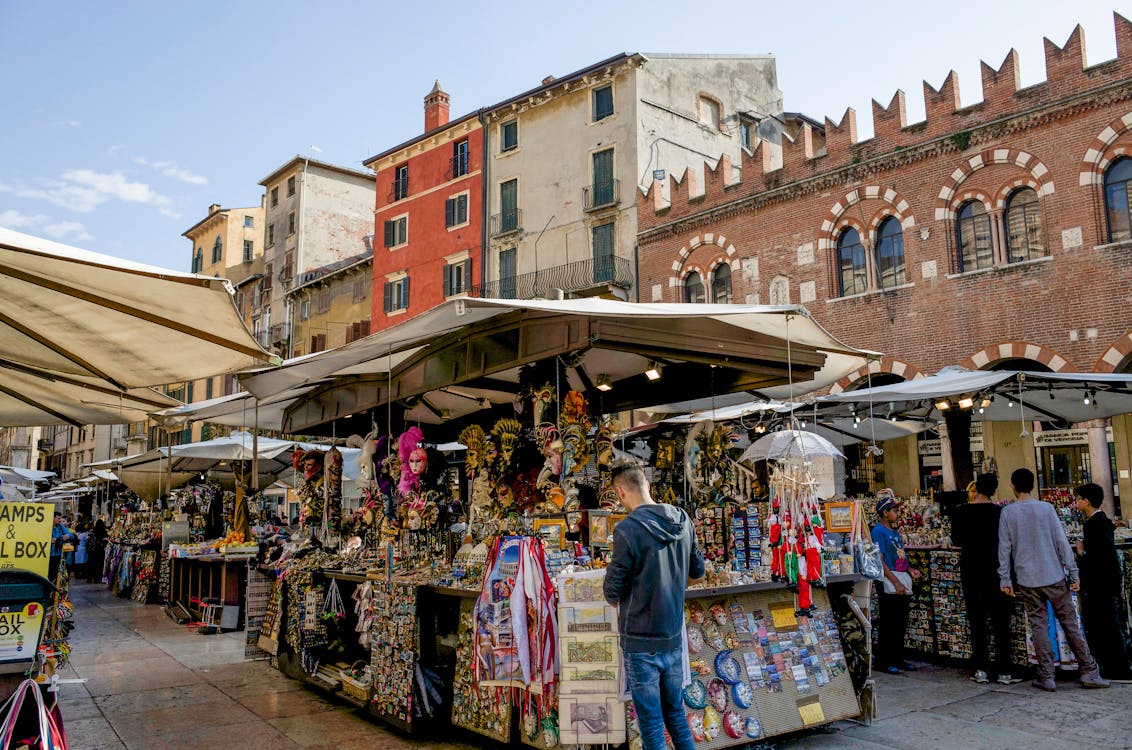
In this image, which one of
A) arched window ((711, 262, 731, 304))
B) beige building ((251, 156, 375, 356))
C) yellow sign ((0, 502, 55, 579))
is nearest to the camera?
yellow sign ((0, 502, 55, 579))

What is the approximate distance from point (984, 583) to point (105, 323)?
282 inches

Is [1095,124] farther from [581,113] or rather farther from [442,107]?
[442,107]

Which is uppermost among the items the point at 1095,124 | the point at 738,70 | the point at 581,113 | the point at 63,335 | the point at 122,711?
the point at 738,70

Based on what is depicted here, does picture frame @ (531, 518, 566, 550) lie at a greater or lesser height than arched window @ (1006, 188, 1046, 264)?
lesser

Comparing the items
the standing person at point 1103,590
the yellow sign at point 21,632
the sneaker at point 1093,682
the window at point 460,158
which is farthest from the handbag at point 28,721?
the window at point 460,158

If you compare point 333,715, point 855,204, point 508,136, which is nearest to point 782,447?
point 333,715

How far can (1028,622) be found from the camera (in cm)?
718

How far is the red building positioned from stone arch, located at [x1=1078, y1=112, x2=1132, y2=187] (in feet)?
60.1

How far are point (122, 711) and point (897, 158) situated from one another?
17304 millimetres

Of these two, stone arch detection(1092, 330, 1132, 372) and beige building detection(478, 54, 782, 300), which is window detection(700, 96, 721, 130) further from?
stone arch detection(1092, 330, 1132, 372)

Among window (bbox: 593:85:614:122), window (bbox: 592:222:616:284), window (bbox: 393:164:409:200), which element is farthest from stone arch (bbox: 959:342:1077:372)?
window (bbox: 393:164:409:200)

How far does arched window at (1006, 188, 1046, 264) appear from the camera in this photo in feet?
52.9

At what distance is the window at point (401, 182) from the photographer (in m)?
32.0

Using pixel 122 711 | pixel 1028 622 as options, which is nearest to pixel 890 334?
pixel 1028 622
